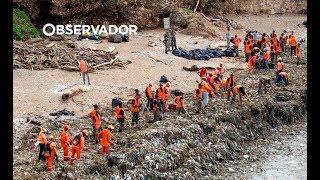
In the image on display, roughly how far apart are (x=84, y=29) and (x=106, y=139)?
19623mm

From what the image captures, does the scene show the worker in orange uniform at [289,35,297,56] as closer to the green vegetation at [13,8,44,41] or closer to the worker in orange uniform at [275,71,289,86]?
the worker in orange uniform at [275,71,289,86]

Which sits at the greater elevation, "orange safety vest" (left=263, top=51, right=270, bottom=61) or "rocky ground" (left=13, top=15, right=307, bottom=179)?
"orange safety vest" (left=263, top=51, right=270, bottom=61)

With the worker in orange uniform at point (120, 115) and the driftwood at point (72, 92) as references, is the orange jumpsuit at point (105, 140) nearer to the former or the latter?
the worker in orange uniform at point (120, 115)

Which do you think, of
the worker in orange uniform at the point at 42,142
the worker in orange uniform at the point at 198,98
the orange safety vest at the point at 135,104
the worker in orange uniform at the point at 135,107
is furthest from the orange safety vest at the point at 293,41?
the worker in orange uniform at the point at 42,142

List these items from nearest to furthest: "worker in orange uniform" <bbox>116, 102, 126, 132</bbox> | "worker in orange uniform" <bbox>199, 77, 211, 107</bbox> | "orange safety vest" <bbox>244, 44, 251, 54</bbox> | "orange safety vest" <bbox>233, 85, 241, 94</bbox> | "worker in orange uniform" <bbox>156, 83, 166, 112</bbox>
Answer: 1. "worker in orange uniform" <bbox>116, 102, 126, 132</bbox>
2. "worker in orange uniform" <bbox>156, 83, 166, 112</bbox>
3. "worker in orange uniform" <bbox>199, 77, 211, 107</bbox>
4. "orange safety vest" <bbox>233, 85, 241, 94</bbox>
5. "orange safety vest" <bbox>244, 44, 251, 54</bbox>

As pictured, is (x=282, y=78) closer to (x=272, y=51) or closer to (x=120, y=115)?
(x=272, y=51)

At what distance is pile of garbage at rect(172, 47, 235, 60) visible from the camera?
2731cm

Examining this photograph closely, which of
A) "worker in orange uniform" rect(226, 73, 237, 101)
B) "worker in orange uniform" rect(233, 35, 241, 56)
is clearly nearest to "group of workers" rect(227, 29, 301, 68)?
"worker in orange uniform" rect(233, 35, 241, 56)

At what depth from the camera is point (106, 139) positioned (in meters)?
14.7

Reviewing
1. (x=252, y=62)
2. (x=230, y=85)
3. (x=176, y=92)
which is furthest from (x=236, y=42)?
(x=230, y=85)

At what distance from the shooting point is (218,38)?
32.7 metres

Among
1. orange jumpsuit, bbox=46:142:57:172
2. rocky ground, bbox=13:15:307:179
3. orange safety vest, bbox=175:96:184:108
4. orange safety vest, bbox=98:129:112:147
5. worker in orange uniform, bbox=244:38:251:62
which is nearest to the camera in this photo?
orange jumpsuit, bbox=46:142:57:172

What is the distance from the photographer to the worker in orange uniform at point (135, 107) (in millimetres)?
16806

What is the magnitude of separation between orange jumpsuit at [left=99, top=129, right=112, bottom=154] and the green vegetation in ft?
48.0
